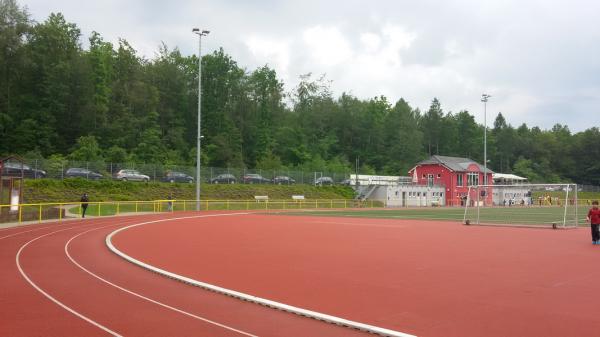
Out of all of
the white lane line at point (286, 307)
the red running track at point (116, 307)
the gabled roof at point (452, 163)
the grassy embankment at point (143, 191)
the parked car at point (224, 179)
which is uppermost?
the gabled roof at point (452, 163)

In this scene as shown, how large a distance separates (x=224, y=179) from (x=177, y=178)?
6.24m

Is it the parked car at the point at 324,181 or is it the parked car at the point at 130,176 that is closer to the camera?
the parked car at the point at 130,176

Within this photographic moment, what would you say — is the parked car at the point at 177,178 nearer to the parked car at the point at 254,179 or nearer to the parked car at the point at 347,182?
the parked car at the point at 254,179

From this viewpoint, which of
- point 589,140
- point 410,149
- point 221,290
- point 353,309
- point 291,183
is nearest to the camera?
point 353,309

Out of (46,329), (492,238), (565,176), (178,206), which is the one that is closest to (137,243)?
(46,329)

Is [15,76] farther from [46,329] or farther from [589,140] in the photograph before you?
[589,140]

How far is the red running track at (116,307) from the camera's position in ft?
24.5

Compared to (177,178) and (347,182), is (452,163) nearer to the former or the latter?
(347,182)

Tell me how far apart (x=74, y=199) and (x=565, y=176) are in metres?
124

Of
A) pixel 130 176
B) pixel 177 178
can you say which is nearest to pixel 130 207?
pixel 130 176

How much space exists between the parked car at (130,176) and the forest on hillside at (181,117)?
38.3 ft

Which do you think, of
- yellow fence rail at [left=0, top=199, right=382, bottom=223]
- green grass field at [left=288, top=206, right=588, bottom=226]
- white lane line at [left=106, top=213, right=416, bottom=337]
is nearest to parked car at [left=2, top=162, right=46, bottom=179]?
Answer: yellow fence rail at [left=0, top=199, right=382, bottom=223]

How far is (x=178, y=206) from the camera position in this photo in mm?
44094

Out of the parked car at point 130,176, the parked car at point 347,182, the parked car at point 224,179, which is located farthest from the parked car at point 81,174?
the parked car at point 347,182
